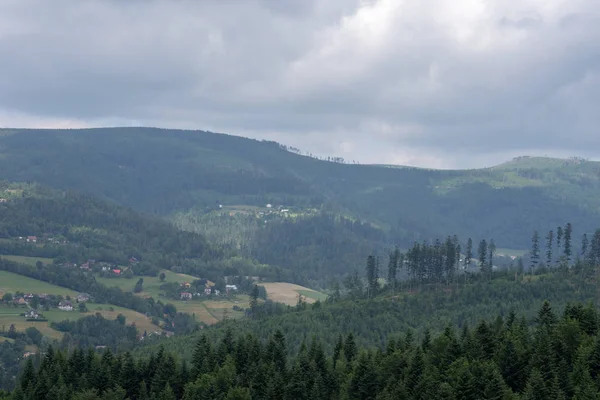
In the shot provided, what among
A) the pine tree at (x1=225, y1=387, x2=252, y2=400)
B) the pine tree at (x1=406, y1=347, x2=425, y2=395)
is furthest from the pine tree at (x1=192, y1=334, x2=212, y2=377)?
the pine tree at (x1=406, y1=347, x2=425, y2=395)

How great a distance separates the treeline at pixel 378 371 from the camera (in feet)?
328

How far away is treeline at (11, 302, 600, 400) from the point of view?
99.9 metres

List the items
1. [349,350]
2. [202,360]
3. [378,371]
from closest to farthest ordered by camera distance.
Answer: [378,371] < [202,360] < [349,350]

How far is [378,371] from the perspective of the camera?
381 ft

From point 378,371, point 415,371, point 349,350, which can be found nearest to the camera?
point 415,371

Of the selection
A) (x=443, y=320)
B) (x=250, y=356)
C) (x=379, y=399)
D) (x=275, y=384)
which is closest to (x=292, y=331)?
(x=443, y=320)

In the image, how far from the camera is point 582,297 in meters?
191

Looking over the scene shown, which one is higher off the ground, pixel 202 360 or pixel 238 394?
pixel 238 394

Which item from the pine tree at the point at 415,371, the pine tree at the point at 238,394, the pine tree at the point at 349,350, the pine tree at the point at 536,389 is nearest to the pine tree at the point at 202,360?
the pine tree at the point at 238,394

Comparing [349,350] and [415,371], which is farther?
[349,350]

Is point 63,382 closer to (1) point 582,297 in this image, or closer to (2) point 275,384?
(2) point 275,384

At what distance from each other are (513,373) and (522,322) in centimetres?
2253

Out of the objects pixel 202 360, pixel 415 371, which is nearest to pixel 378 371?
pixel 415 371

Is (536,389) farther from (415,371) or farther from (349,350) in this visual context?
(349,350)
